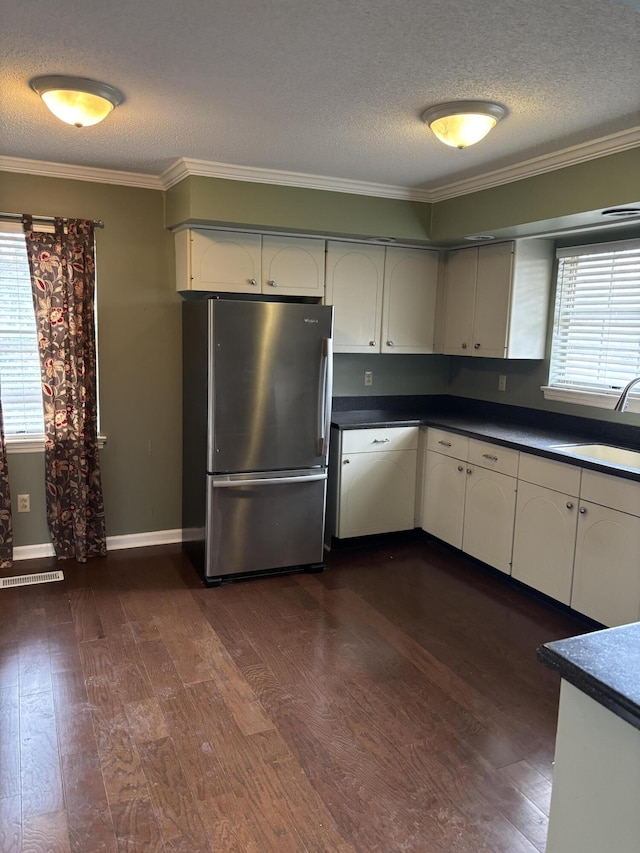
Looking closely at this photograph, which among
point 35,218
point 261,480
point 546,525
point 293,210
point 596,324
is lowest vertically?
point 546,525

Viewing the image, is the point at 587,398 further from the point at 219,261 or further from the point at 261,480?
the point at 219,261

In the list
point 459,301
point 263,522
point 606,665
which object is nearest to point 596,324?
point 459,301

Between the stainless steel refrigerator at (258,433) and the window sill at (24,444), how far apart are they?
909 millimetres

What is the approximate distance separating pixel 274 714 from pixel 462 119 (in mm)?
2435

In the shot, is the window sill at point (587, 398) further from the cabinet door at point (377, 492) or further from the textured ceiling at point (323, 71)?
the textured ceiling at point (323, 71)

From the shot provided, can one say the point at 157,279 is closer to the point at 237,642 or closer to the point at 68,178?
the point at 68,178

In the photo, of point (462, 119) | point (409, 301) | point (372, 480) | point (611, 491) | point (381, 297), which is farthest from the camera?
point (409, 301)

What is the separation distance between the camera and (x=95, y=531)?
4.05 m

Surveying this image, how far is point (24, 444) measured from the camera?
388 cm

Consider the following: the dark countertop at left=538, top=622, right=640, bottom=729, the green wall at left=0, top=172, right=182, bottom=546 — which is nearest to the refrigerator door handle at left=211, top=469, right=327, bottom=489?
the green wall at left=0, top=172, right=182, bottom=546

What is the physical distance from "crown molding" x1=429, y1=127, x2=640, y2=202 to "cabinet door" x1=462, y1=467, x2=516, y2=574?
5.32ft

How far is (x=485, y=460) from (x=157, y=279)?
2282 mm

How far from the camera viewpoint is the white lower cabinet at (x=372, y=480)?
165 inches

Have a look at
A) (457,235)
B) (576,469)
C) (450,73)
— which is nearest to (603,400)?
(576,469)
